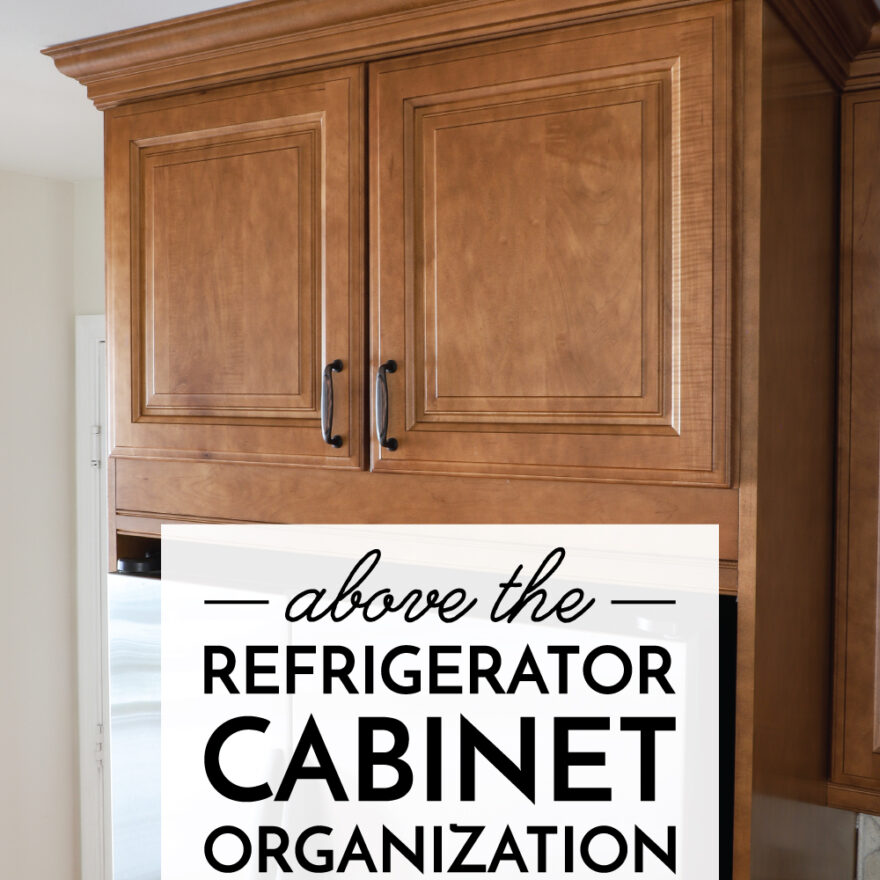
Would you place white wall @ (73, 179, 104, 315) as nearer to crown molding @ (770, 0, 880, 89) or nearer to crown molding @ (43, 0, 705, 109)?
crown molding @ (43, 0, 705, 109)

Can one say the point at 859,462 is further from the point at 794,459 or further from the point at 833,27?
the point at 833,27

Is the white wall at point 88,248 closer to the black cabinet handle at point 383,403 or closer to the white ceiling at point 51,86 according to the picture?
the white ceiling at point 51,86

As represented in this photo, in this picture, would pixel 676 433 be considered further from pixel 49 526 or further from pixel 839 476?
pixel 49 526

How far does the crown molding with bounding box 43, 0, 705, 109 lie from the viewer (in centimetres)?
116

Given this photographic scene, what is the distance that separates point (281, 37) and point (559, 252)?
1.72 ft

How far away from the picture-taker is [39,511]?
8.75ft

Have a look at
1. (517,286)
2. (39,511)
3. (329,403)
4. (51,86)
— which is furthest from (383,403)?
(39,511)

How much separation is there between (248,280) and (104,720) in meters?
1.84

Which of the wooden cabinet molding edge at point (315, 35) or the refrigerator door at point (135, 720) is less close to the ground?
the wooden cabinet molding edge at point (315, 35)

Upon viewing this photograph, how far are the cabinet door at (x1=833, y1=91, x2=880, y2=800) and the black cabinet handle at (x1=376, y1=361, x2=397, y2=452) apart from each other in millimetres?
691

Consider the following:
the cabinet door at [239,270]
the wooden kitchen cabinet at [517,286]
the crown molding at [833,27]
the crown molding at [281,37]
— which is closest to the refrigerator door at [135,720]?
the wooden kitchen cabinet at [517,286]

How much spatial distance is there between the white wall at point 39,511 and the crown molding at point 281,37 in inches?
47.3

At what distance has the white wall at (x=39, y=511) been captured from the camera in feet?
8.46

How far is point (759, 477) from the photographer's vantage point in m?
1.07
